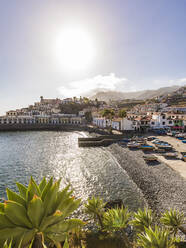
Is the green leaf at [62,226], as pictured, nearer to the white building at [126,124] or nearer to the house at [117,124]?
the white building at [126,124]

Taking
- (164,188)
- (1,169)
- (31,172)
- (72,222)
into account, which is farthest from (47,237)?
(1,169)

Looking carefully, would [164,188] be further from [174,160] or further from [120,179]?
[174,160]

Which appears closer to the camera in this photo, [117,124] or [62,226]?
[62,226]

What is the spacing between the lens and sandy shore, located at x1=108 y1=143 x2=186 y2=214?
13027 mm

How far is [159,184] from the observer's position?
16203 millimetres

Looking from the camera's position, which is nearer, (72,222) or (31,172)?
(72,222)

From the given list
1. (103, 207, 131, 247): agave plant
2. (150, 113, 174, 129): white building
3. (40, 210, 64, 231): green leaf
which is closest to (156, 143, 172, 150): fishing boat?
(150, 113, 174, 129): white building

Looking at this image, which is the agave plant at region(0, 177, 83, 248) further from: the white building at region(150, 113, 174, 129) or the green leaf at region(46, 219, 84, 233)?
the white building at region(150, 113, 174, 129)

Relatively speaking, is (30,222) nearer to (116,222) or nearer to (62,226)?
(62,226)

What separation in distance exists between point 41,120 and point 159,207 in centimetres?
10533

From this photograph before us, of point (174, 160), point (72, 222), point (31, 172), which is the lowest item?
point (31, 172)

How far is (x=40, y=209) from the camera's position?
9.45 feet

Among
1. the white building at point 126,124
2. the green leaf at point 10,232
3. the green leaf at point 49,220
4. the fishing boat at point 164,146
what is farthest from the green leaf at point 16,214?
the white building at point 126,124

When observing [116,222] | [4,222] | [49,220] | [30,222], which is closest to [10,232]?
[4,222]
